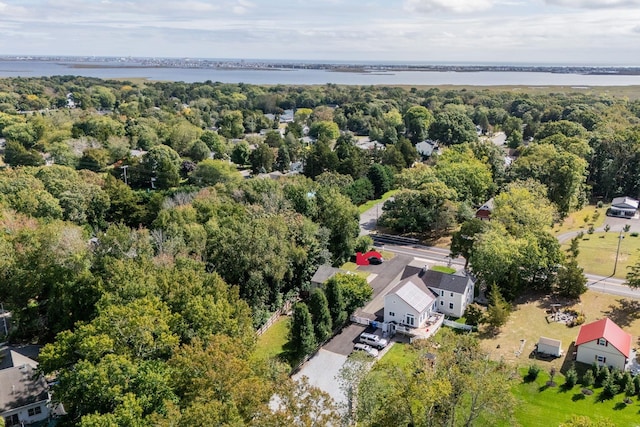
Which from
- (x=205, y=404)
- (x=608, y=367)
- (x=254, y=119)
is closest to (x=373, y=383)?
(x=205, y=404)

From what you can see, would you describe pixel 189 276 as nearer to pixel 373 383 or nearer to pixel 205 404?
pixel 205 404

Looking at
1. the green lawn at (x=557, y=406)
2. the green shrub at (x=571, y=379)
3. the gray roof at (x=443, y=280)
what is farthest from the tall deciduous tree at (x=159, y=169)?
the green shrub at (x=571, y=379)

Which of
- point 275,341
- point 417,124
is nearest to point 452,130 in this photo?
point 417,124

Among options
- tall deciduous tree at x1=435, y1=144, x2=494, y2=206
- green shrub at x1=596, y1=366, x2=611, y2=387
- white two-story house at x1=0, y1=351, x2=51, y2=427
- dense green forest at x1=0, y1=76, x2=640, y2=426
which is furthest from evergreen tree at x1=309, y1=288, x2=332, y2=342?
tall deciduous tree at x1=435, y1=144, x2=494, y2=206

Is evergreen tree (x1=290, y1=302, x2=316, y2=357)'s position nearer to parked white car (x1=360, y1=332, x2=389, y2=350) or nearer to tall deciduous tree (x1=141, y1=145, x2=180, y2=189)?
parked white car (x1=360, y1=332, x2=389, y2=350)

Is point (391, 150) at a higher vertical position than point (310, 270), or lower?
higher

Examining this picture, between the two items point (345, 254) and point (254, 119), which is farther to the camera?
point (254, 119)
